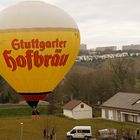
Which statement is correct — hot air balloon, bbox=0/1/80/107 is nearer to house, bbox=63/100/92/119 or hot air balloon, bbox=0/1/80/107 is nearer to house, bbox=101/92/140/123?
house, bbox=101/92/140/123

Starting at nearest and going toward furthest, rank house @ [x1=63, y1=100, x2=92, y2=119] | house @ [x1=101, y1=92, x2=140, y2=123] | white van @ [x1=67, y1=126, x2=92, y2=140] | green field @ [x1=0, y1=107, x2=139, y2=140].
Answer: white van @ [x1=67, y1=126, x2=92, y2=140], green field @ [x1=0, y1=107, x2=139, y2=140], house @ [x1=101, y1=92, x2=140, y2=123], house @ [x1=63, y1=100, x2=92, y2=119]

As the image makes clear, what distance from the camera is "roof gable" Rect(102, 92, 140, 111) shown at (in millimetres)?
36019

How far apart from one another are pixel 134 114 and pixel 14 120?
10263mm

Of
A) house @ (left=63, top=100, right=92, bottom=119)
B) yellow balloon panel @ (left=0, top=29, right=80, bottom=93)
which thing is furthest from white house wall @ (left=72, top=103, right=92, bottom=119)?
yellow balloon panel @ (left=0, top=29, right=80, bottom=93)

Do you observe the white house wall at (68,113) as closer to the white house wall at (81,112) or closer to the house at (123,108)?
the white house wall at (81,112)

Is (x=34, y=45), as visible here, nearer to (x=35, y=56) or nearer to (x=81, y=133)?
(x=35, y=56)

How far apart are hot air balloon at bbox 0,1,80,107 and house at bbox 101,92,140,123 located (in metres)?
20.4

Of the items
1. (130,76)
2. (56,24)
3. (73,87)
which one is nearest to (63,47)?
(56,24)

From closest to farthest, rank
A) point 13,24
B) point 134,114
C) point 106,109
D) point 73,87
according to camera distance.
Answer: point 13,24, point 134,114, point 106,109, point 73,87

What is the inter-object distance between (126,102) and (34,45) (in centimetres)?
2384

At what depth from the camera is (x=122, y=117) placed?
1452 inches

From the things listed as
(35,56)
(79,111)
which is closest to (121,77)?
(79,111)

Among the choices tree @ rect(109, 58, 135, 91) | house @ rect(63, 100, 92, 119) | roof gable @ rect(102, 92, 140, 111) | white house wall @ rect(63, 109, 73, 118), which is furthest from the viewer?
tree @ rect(109, 58, 135, 91)

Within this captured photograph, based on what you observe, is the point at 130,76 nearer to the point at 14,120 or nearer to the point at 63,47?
the point at 14,120
